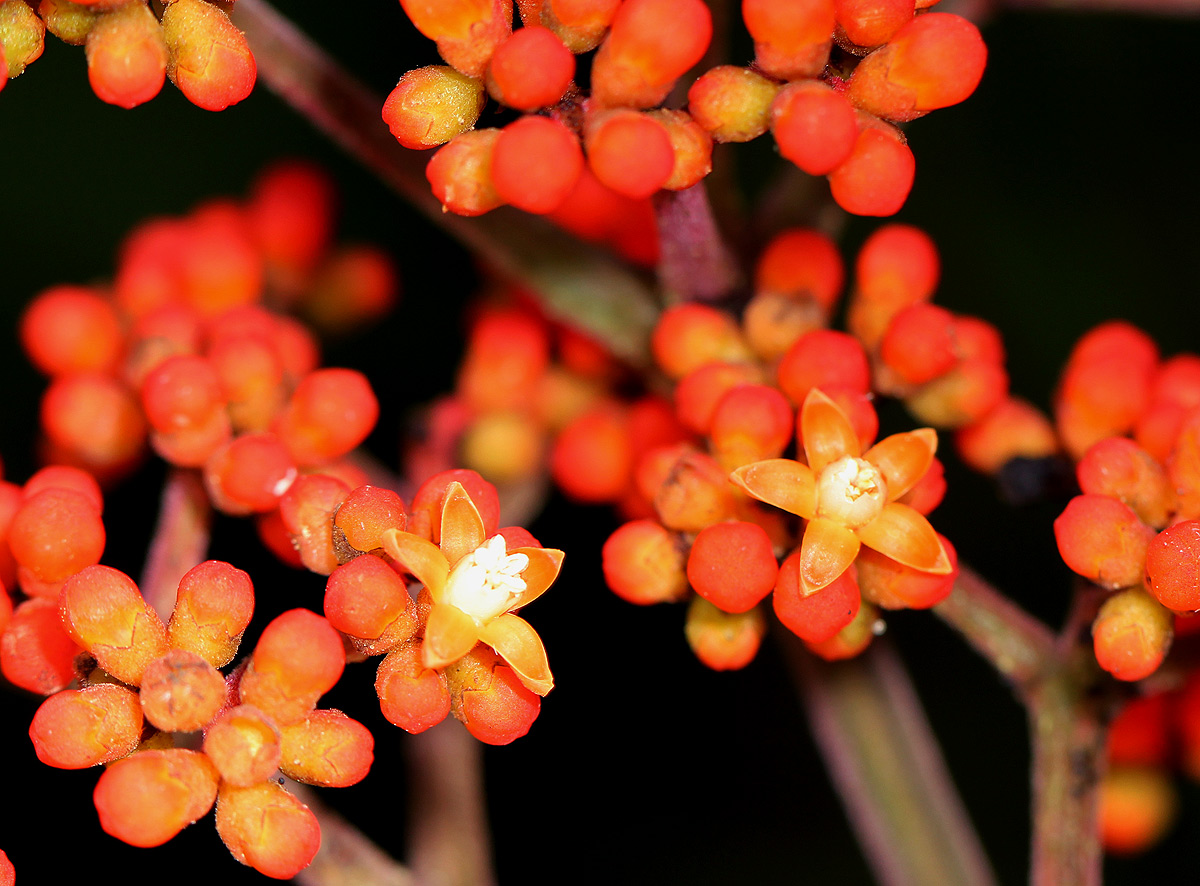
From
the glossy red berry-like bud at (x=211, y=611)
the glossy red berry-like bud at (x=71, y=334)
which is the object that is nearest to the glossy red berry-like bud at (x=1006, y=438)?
the glossy red berry-like bud at (x=211, y=611)

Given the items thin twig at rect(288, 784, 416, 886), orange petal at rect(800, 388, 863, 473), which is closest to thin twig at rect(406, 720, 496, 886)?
thin twig at rect(288, 784, 416, 886)

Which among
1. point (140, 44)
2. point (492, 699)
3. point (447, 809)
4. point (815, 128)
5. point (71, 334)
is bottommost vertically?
point (447, 809)

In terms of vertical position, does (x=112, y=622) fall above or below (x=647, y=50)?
below

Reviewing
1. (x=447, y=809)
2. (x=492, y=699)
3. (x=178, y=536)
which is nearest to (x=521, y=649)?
(x=492, y=699)

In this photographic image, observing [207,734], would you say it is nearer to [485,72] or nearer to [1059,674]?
[485,72]

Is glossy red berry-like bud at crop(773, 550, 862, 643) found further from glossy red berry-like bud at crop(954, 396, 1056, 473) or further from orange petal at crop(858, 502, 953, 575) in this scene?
glossy red berry-like bud at crop(954, 396, 1056, 473)

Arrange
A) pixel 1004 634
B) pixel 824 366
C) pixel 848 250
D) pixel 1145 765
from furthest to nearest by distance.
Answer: pixel 848 250 < pixel 1145 765 < pixel 1004 634 < pixel 824 366

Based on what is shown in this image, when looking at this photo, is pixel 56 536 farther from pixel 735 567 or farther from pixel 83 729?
pixel 735 567

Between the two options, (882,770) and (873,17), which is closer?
(873,17)
